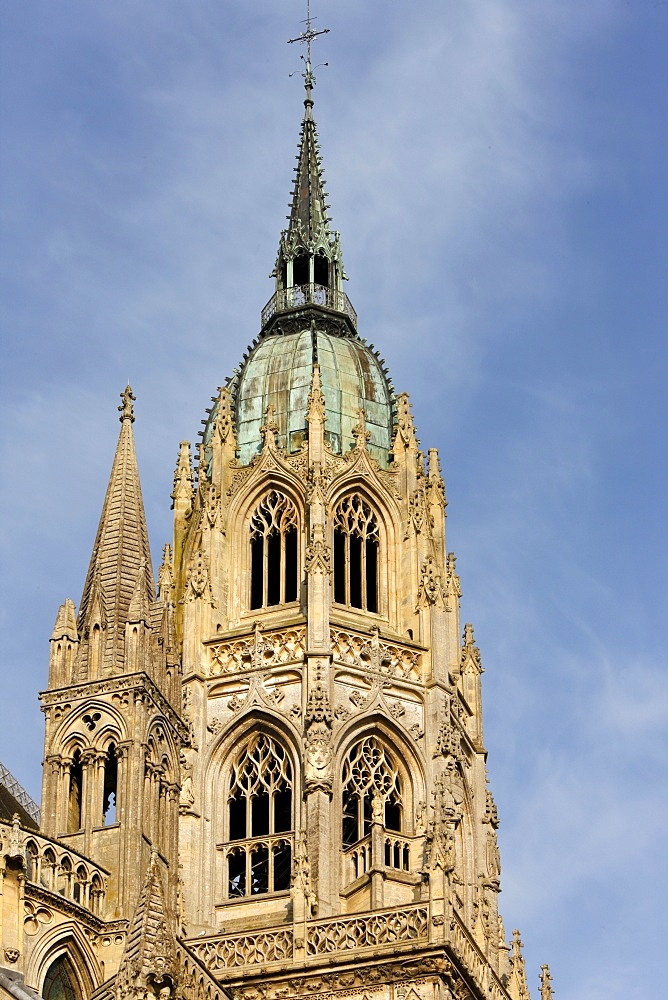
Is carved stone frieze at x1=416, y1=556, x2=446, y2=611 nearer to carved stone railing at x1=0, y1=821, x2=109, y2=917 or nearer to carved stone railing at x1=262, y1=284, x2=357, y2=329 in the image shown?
carved stone railing at x1=262, y1=284, x2=357, y2=329

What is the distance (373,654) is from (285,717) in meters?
2.60

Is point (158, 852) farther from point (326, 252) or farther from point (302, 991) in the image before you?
point (326, 252)

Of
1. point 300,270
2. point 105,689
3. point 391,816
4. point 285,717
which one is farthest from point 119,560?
point 300,270

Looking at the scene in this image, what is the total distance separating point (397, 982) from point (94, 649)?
380 inches

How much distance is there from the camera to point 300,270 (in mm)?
66250

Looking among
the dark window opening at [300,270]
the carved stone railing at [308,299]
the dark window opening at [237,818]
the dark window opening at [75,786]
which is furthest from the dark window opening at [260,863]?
the dark window opening at [300,270]

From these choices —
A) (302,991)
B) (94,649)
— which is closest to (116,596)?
(94,649)

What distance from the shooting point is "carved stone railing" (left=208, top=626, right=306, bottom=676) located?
56.9 meters

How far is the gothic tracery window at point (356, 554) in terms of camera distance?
58.6 meters

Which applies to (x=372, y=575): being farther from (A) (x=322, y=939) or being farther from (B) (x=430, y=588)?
(A) (x=322, y=939)

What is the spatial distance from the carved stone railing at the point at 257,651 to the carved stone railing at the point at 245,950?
756cm

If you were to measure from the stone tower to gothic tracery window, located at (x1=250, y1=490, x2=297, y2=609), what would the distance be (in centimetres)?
6

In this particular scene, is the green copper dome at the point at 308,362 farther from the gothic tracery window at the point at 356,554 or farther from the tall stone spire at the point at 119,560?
the tall stone spire at the point at 119,560

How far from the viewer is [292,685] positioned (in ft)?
185
